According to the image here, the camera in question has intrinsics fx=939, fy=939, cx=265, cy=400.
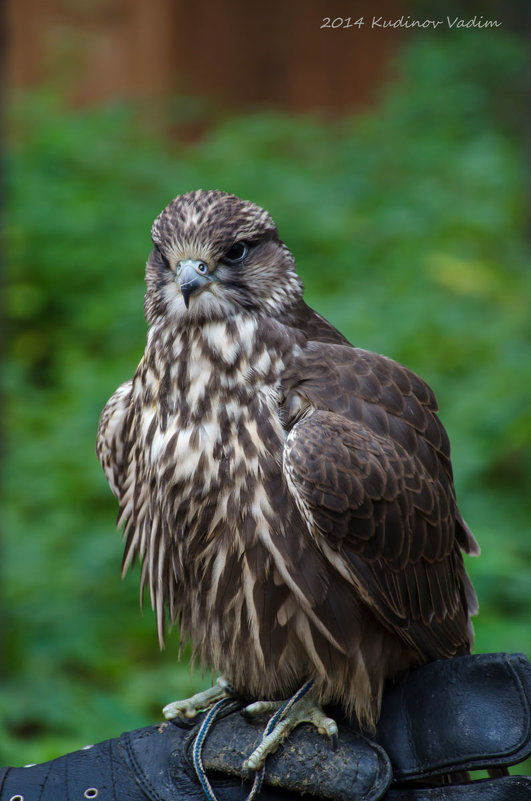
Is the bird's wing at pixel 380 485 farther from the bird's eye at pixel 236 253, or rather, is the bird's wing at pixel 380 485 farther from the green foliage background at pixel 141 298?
the green foliage background at pixel 141 298

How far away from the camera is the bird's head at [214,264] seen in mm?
2131

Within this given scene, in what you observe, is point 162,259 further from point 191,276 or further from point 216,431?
point 216,431

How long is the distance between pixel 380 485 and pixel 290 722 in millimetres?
587

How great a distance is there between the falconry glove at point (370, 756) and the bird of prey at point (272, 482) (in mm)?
85

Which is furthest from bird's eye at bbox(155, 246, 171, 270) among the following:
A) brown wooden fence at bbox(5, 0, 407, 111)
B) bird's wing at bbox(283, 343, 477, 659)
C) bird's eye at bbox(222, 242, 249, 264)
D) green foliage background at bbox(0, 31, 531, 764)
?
brown wooden fence at bbox(5, 0, 407, 111)

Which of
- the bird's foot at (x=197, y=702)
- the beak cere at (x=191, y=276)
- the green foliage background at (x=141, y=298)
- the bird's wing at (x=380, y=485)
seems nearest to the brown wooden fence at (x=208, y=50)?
the green foliage background at (x=141, y=298)

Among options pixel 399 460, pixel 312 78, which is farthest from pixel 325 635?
pixel 312 78

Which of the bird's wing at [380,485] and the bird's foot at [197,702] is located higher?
the bird's wing at [380,485]

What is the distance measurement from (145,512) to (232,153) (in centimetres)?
537

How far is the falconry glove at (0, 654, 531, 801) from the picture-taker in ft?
6.38

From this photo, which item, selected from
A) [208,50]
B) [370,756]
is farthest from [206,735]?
[208,50]

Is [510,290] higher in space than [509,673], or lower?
higher

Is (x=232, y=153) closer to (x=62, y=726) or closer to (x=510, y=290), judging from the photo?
(x=510, y=290)

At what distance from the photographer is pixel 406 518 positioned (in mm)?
2172
